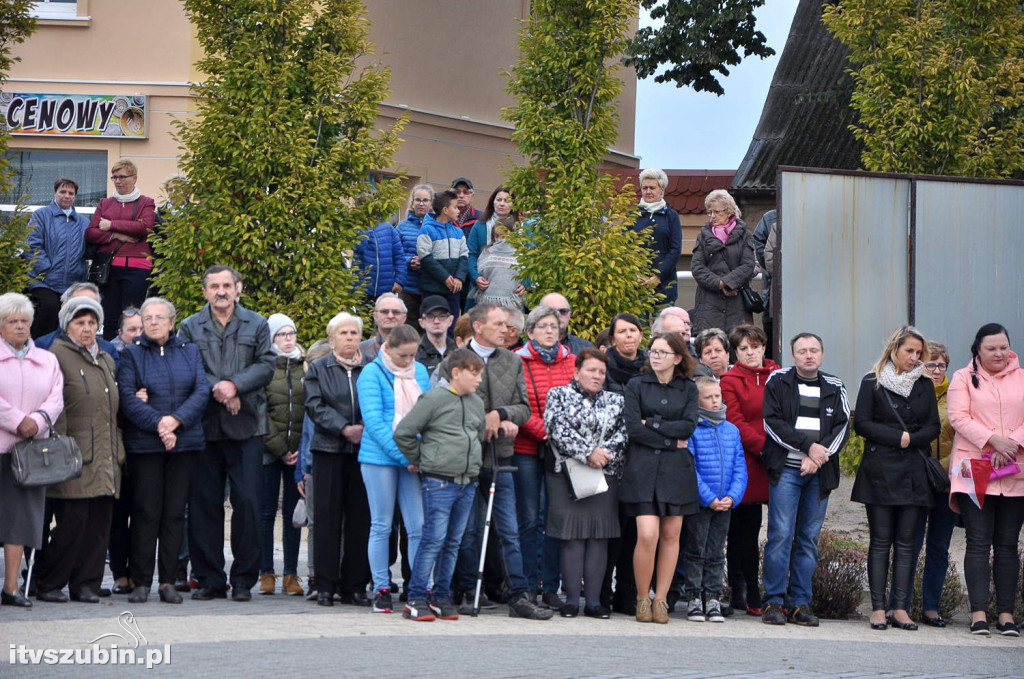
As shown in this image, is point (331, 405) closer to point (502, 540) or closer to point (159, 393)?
point (159, 393)

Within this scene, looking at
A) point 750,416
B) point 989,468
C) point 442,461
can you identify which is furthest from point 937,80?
point 442,461

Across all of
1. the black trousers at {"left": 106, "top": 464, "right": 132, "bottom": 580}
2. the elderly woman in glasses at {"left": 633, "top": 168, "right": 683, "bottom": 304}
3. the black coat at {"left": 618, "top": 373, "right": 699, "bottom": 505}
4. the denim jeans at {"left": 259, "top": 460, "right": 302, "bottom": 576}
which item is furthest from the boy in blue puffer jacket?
the elderly woman in glasses at {"left": 633, "top": 168, "right": 683, "bottom": 304}

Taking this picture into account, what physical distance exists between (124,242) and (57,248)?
644 mm

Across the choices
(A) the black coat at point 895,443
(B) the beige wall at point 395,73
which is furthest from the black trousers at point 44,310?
(A) the black coat at point 895,443

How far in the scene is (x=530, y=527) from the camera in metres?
9.78

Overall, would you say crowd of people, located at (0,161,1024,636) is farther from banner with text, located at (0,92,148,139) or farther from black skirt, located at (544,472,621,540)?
banner with text, located at (0,92,148,139)

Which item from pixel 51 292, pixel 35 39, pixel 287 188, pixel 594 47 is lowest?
pixel 51 292

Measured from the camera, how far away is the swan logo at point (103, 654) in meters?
7.27

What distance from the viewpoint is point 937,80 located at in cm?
1571

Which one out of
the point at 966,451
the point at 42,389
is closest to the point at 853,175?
the point at 966,451

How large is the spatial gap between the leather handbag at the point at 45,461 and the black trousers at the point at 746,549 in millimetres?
4550

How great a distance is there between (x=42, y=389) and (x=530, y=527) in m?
3.34

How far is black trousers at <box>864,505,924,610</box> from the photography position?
10023 mm

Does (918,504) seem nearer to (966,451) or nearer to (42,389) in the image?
(966,451)
